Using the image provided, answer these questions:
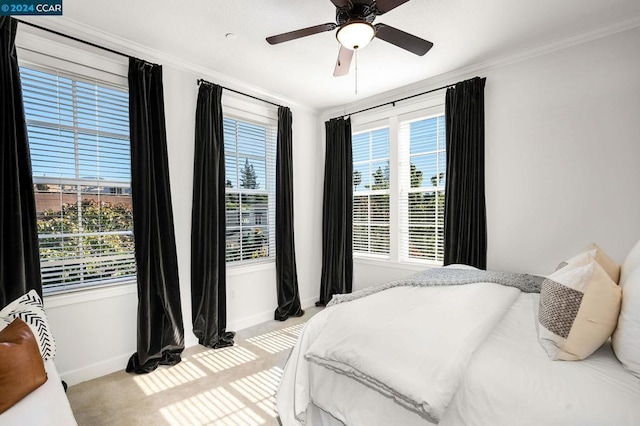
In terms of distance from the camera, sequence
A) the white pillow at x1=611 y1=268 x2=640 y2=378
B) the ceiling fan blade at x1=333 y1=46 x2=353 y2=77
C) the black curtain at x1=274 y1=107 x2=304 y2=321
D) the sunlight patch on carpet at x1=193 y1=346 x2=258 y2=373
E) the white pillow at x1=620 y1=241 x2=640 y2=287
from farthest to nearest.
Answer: the black curtain at x1=274 y1=107 x2=304 y2=321
the sunlight patch on carpet at x1=193 y1=346 x2=258 y2=373
the ceiling fan blade at x1=333 y1=46 x2=353 y2=77
the white pillow at x1=620 y1=241 x2=640 y2=287
the white pillow at x1=611 y1=268 x2=640 y2=378

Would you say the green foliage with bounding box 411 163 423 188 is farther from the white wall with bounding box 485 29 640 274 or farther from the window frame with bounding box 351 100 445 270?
the white wall with bounding box 485 29 640 274

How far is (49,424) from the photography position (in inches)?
45.2

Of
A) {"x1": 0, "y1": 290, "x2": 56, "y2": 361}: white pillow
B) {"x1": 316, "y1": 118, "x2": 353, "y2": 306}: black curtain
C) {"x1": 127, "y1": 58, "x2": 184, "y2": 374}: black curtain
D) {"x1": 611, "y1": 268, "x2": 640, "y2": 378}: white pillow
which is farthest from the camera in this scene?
{"x1": 316, "y1": 118, "x2": 353, "y2": 306}: black curtain

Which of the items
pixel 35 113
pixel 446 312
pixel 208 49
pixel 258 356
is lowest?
pixel 258 356

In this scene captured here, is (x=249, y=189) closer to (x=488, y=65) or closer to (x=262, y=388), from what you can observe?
(x=262, y=388)

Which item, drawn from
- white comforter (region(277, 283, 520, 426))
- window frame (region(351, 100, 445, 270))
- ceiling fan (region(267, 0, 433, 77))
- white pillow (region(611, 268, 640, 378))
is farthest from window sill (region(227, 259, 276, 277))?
white pillow (region(611, 268, 640, 378))

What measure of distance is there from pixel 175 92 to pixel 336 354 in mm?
2756

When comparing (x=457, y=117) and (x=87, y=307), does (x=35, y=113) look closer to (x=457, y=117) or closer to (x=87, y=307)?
(x=87, y=307)

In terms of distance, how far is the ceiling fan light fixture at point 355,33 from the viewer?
1.66m

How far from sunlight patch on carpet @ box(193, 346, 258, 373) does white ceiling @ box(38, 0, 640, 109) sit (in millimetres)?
2768

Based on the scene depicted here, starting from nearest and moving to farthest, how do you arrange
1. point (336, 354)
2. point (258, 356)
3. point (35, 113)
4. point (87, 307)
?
point (336, 354) < point (35, 113) < point (87, 307) < point (258, 356)

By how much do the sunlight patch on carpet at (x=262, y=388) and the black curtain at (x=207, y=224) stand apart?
27.7 inches

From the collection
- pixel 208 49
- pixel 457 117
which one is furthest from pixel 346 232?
pixel 208 49

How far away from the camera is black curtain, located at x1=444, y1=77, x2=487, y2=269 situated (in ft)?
9.80
